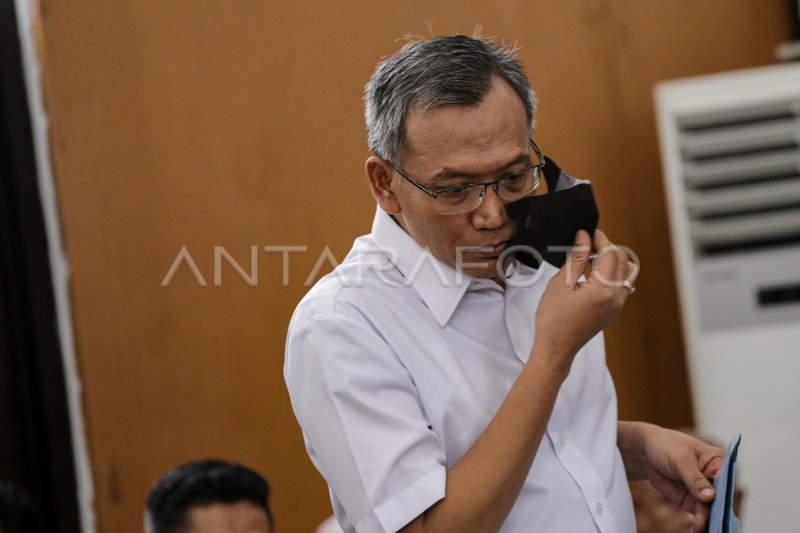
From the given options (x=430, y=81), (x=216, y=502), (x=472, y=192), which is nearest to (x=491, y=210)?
(x=472, y=192)

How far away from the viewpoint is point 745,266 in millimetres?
2186

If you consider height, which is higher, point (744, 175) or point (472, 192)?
point (472, 192)

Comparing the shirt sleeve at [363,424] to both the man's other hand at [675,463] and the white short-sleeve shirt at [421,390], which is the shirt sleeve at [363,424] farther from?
the man's other hand at [675,463]

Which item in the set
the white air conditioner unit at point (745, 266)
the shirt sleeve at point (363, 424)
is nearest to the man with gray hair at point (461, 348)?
the shirt sleeve at point (363, 424)

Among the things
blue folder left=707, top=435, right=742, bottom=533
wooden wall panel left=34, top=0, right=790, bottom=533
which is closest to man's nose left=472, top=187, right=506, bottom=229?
blue folder left=707, top=435, right=742, bottom=533

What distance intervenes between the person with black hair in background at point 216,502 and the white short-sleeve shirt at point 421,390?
0.64 meters

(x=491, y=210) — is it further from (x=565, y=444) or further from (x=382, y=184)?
(x=565, y=444)

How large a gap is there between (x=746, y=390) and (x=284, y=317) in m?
1.08

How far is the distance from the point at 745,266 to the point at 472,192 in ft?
4.45

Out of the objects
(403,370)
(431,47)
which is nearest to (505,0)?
(431,47)

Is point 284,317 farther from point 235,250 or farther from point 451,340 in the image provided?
point 451,340

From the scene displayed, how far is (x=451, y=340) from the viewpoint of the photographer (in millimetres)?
1087

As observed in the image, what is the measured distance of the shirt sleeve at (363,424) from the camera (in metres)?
0.93

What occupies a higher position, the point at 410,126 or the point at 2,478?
the point at 410,126
